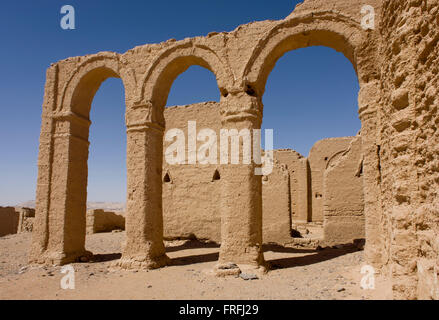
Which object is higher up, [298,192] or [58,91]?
[58,91]

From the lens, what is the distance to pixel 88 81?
8.73 metres

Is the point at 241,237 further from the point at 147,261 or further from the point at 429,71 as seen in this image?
the point at 429,71

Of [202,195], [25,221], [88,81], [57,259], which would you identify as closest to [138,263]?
[57,259]

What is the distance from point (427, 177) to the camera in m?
2.51

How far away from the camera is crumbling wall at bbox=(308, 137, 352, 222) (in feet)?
57.6

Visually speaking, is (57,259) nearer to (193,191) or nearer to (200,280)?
(200,280)

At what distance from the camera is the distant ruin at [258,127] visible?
104 inches

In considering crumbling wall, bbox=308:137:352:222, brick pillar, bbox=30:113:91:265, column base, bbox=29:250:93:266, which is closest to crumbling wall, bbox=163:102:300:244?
brick pillar, bbox=30:113:91:265

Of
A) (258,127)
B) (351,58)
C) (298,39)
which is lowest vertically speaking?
(258,127)

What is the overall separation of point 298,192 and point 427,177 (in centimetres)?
1582

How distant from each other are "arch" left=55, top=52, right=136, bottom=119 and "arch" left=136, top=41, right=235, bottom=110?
481 mm

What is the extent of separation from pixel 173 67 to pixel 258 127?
9.00ft

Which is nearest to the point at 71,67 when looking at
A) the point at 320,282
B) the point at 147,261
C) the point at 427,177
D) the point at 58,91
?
the point at 58,91

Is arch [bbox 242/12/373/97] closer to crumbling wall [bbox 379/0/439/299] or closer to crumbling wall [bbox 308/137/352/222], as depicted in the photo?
crumbling wall [bbox 379/0/439/299]
